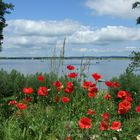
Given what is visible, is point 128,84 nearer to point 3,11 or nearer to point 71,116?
point 71,116

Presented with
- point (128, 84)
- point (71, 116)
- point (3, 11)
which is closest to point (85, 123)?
point (71, 116)

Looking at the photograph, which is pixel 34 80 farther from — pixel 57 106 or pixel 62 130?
pixel 62 130

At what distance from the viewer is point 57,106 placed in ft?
23.8

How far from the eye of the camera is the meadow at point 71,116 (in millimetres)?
6246

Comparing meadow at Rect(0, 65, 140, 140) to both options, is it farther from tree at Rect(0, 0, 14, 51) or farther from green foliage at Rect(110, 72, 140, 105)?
tree at Rect(0, 0, 14, 51)

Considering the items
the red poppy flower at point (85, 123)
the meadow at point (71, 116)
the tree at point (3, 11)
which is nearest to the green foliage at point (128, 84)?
the meadow at point (71, 116)

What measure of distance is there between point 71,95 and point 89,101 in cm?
33

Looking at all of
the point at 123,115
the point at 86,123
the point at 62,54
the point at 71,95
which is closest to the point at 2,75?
the point at 62,54

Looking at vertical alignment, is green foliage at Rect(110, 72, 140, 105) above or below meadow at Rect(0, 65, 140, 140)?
above

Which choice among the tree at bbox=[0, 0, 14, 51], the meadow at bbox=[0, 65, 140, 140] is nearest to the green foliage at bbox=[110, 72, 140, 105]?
the meadow at bbox=[0, 65, 140, 140]

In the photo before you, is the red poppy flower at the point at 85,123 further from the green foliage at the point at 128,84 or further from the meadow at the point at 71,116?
the green foliage at the point at 128,84

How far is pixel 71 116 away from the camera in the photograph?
23.6 feet

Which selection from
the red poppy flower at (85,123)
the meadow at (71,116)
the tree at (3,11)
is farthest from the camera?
the tree at (3,11)

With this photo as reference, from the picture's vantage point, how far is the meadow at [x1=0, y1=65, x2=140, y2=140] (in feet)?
20.5
